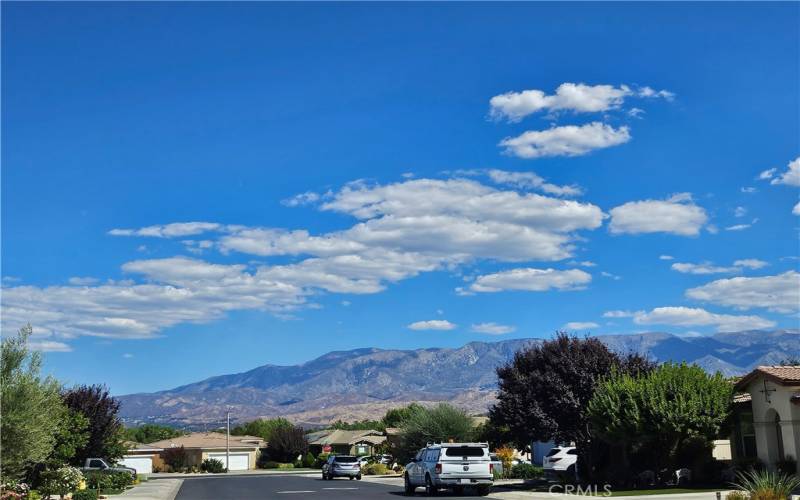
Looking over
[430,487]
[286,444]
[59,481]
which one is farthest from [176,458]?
[430,487]

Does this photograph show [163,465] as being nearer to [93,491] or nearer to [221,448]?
[221,448]

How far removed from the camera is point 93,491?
1309 inches

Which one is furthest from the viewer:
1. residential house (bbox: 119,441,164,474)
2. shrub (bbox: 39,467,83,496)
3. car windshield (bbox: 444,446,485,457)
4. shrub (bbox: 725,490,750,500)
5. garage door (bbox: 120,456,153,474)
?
garage door (bbox: 120,456,153,474)

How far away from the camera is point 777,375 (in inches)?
1264

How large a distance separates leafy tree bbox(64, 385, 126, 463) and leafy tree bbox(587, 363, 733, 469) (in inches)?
1146

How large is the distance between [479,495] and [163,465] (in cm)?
7155

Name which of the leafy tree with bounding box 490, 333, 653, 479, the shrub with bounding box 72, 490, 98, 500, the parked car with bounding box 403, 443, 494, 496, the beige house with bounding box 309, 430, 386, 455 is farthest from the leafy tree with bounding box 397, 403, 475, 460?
the beige house with bounding box 309, 430, 386, 455

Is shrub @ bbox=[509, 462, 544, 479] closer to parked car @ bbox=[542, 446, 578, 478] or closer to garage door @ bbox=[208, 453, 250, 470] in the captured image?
parked car @ bbox=[542, 446, 578, 478]

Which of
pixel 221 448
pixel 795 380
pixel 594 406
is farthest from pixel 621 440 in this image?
pixel 221 448

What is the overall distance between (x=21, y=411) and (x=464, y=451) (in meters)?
16.6

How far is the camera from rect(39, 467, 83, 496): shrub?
32.5m

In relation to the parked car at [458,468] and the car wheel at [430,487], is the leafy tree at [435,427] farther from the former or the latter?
the parked car at [458,468]

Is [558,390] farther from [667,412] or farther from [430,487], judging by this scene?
[430,487]

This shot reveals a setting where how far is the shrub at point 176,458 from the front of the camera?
9550 centimetres
